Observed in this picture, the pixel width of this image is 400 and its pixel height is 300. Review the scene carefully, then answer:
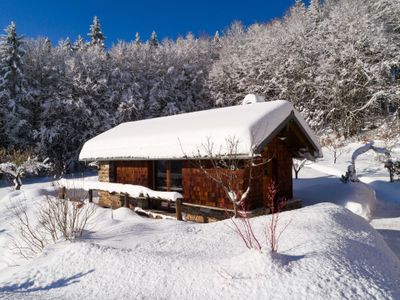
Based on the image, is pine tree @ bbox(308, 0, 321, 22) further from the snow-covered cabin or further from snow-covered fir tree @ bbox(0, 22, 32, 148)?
snow-covered fir tree @ bbox(0, 22, 32, 148)

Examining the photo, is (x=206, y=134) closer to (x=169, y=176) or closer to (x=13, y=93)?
(x=169, y=176)

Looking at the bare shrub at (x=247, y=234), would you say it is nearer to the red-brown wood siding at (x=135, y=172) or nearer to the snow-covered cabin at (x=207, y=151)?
the snow-covered cabin at (x=207, y=151)

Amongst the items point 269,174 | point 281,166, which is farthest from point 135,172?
point 281,166

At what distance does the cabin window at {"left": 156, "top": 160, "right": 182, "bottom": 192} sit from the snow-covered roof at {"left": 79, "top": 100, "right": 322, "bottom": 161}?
1035 mm

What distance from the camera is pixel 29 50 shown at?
96.8ft

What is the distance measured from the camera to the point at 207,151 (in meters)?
9.22

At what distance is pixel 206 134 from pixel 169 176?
239cm

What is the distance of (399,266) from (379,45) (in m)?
25.1

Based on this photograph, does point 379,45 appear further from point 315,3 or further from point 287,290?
point 287,290

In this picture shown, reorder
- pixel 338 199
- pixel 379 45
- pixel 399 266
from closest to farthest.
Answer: pixel 399 266 → pixel 338 199 → pixel 379 45

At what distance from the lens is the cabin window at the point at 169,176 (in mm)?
11227

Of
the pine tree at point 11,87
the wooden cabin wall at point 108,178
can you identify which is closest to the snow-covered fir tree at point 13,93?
the pine tree at point 11,87

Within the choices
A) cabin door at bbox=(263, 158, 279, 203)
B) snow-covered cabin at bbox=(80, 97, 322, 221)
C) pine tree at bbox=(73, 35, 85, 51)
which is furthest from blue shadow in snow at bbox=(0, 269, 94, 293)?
pine tree at bbox=(73, 35, 85, 51)

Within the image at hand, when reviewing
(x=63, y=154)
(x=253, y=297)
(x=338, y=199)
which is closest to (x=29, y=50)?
(x=63, y=154)
